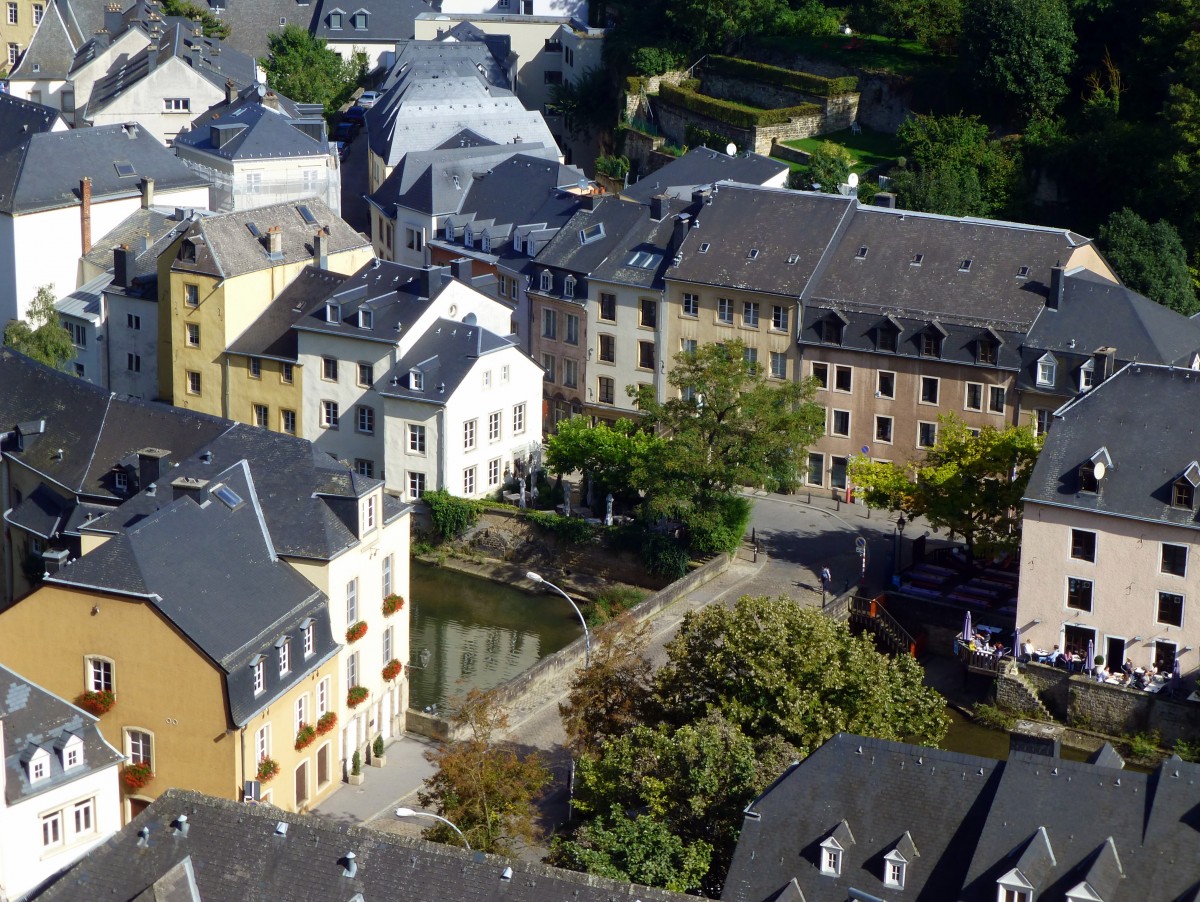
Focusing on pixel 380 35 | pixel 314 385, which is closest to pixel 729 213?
pixel 314 385

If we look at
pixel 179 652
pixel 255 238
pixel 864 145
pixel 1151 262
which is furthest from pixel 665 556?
pixel 864 145

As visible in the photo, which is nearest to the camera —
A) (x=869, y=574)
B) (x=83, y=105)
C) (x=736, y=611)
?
(x=736, y=611)

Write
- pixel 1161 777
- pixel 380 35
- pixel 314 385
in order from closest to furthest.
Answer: pixel 1161 777 < pixel 314 385 < pixel 380 35

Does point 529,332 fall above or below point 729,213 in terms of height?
below

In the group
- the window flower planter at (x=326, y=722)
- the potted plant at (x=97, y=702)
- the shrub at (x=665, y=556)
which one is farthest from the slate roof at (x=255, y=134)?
the potted plant at (x=97, y=702)

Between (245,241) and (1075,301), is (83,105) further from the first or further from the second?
(1075,301)

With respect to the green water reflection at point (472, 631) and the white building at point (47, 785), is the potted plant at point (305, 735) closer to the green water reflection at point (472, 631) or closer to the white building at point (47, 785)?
the white building at point (47, 785)
